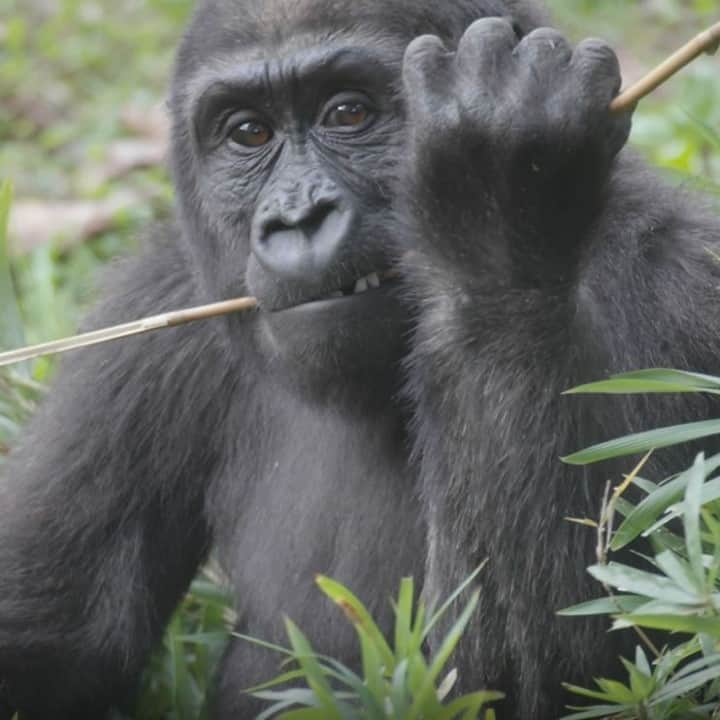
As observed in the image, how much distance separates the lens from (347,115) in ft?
14.1

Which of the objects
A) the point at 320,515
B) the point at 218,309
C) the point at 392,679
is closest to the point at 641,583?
the point at 392,679

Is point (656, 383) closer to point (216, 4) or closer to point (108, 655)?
point (216, 4)

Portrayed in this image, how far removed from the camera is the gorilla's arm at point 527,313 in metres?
3.47

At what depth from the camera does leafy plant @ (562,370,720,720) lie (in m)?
3.24

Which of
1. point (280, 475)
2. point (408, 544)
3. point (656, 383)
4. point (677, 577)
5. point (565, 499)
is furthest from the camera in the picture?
point (280, 475)

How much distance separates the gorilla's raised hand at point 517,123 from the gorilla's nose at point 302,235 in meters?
0.40

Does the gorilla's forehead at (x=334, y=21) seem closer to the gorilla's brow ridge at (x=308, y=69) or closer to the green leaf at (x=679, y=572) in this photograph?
the gorilla's brow ridge at (x=308, y=69)

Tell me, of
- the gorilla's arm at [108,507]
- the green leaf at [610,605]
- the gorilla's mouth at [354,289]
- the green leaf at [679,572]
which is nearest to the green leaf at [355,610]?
the green leaf at [610,605]

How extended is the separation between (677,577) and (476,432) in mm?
691

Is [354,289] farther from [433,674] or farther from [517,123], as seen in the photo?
[433,674]

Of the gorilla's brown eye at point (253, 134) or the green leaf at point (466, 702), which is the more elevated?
the gorilla's brown eye at point (253, 134)

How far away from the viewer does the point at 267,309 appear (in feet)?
13.3

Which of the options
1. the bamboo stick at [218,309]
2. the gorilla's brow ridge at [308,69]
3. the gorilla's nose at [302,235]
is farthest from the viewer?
the gorilla's brow ridge at [308,69]

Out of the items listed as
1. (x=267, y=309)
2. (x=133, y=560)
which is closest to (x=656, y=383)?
(x=267, y=309)
